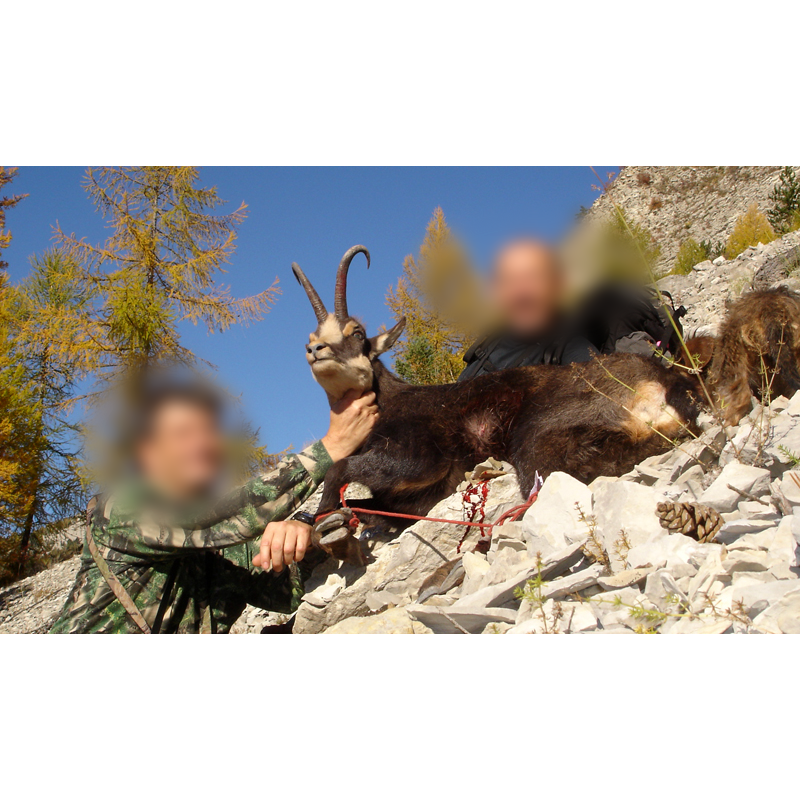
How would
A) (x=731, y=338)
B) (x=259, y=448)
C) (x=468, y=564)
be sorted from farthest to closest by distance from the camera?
(x=259, y=448)
(x=731, y=338)
(x=468, y=564)

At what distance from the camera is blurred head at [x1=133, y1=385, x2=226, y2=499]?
329 centimetres

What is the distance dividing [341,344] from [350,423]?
2.21 ft

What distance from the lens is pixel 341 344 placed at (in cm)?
446

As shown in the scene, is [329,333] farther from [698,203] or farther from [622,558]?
[698,203]

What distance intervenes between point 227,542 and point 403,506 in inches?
45.2

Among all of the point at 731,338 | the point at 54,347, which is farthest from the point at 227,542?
the point at 54,347

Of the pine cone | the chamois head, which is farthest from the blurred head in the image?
the pine cone

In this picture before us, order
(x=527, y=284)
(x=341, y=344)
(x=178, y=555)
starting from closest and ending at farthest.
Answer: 1. (x=178, y=555)
2. (x=527, y=284)
3. (x=341, y=344)

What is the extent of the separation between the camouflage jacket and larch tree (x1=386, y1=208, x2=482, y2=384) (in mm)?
1776

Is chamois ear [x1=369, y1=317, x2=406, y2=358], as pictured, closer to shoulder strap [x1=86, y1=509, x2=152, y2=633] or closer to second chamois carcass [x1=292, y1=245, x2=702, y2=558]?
second chamois carcass [x1=292, y1=245, x2=702, y2=558]

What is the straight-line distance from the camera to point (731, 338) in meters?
3.09

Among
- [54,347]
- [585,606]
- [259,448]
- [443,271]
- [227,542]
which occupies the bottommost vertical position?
[585,606]

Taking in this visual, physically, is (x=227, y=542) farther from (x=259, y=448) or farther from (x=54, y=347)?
(x=54, y=347)

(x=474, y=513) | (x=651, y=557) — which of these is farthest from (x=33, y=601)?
(x=651, y=557)
